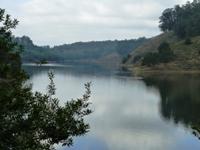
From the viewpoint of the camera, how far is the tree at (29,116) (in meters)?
12.1

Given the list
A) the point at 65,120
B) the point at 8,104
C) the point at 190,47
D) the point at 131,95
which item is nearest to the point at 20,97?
the point at 8,104

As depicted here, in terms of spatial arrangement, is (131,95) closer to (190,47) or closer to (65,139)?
(65,139)

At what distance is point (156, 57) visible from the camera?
530ft

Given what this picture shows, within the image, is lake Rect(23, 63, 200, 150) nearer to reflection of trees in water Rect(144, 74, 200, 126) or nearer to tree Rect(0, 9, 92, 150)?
reflection of trees in water Rect(144, 74, 200, 126)

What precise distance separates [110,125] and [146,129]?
6.84 meters

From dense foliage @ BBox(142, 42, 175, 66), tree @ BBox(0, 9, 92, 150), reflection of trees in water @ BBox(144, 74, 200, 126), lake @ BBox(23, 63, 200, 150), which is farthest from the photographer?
dense foliage @ BBox(142, 42, 175, 66)

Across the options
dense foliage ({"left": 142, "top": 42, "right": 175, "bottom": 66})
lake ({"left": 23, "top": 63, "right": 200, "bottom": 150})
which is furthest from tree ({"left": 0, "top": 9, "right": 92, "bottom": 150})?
dense foliage ({"left": 142, "top": 42, "right": 175, "bottom": 66})

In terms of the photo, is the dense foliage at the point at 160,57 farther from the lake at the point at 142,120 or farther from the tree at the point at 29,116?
the tree at the point at 29,116

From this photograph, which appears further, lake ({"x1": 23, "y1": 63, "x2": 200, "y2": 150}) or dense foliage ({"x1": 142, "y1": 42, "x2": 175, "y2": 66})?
dense foliage ({"x1": 142, "y1": 42, "x2": 175, "y2": 66})

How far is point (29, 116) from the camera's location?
13.1m

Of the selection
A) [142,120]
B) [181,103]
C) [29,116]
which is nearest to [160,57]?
[181,103]

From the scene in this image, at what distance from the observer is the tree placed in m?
12.1

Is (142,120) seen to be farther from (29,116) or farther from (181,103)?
(29,116)

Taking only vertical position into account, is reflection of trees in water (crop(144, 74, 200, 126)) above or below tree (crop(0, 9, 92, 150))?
below
